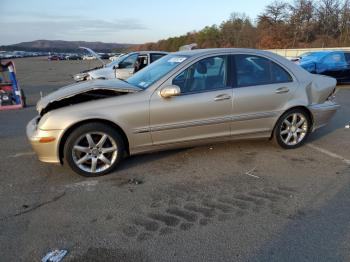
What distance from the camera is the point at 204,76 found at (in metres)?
4.60

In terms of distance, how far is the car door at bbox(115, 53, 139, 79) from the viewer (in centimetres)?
1188

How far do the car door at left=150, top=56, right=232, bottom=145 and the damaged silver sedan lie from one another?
14 mm

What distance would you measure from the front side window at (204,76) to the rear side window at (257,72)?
231 millimetres

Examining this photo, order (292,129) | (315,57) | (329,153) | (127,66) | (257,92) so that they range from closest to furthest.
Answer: (257,92) < (329,153) < (292,129) < (127,66) < (315,57)

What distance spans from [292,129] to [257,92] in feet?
3.20

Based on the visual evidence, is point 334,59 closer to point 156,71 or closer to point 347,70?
point 347,70

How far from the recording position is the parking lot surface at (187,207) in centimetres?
275

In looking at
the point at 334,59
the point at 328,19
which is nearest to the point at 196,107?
the point at 334,59

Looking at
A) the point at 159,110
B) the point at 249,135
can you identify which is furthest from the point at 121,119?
the point at 249,135

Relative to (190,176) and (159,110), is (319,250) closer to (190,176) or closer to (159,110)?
(190,176)

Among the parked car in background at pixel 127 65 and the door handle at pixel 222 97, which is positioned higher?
the parked car in background at pixel 127 65

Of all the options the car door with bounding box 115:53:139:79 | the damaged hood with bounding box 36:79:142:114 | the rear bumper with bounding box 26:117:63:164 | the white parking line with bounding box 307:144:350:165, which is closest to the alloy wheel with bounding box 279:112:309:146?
the white parking line with bounding box 307:144:350:165

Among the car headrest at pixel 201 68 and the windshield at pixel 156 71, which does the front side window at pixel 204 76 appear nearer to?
the car headrest at pixel 201 68

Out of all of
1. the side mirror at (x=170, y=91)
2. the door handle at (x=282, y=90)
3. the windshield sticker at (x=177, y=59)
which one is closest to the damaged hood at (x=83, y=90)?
the side mirror at (x=170, y=91)
